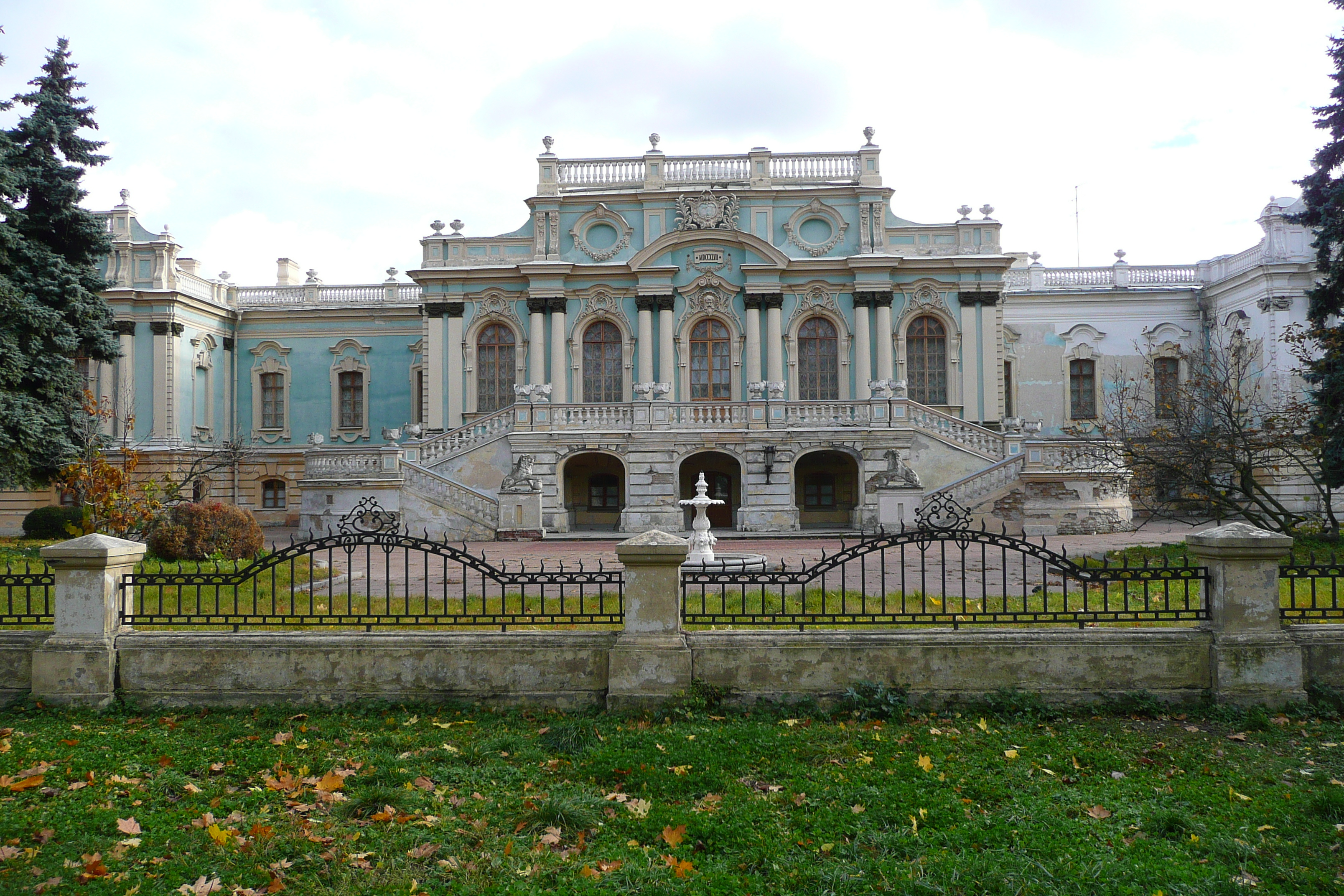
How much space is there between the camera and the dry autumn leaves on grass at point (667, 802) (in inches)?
161

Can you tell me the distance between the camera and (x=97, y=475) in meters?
16.7

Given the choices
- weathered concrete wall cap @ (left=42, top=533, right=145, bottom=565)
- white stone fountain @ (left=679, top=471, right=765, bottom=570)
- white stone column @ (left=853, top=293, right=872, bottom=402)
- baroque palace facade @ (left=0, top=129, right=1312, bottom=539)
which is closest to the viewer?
weathered concrete wall cap @ (left=42, top=533, right=145, bottom=565)

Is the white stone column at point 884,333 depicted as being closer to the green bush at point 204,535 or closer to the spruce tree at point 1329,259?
the spruce tree at point 1329,259

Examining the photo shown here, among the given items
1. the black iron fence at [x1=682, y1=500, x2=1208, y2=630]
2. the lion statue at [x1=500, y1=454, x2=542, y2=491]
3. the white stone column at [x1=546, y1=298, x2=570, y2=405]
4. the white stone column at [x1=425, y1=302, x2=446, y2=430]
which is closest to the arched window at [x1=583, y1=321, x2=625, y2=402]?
the white stone column at [x1=546, y1=298, x2=570, y2=405]

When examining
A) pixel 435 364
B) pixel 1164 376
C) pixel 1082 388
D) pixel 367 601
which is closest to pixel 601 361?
pixel 435 364

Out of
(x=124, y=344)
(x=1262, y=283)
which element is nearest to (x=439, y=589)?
(x=124, y=344)

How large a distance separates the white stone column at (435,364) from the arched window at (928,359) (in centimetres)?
1454

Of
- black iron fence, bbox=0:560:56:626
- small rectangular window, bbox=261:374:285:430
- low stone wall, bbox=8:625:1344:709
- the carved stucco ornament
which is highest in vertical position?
the carved stucco ornament

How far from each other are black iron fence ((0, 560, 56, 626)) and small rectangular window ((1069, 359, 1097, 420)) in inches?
1190

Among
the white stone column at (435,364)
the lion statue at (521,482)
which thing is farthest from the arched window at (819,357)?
the white stone column at (435,364)

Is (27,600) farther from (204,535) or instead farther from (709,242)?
(709,242)

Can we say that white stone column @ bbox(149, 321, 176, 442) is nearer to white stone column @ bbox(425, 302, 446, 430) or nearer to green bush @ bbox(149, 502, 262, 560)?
white stone column @ bbox(425, 302, 446, 430)

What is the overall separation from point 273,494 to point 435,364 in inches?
339

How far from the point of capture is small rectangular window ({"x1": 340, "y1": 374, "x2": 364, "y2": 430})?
31484mm
